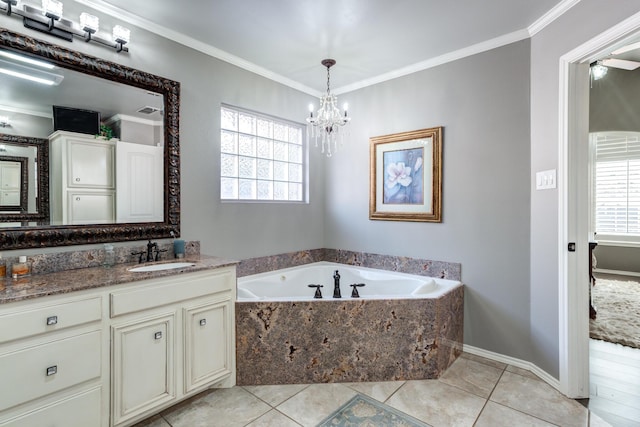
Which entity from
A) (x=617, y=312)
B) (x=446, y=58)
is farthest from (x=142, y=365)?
(x=617, y=312)

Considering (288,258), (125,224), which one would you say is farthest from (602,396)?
(125,224)

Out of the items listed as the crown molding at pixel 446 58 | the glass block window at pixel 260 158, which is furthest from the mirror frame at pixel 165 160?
the crown molding at pixel 446 58

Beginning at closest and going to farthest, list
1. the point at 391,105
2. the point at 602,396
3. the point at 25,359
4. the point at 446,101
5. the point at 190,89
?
the point at 25,359, the point at 602,396, the point at 190,89, the point at 446,101, the point at 391,105

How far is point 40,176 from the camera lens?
1.85m

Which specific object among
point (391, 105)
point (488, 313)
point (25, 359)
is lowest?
point (488, 313)

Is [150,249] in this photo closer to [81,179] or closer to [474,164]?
[81,179]

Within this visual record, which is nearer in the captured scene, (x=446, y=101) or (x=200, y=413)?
(x=200, y=413)

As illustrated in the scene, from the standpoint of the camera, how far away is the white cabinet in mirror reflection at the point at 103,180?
75.9 inches

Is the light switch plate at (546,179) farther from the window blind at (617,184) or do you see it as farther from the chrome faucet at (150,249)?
the window blind at (617,184)

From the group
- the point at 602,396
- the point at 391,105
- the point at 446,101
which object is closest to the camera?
the point at 602,396

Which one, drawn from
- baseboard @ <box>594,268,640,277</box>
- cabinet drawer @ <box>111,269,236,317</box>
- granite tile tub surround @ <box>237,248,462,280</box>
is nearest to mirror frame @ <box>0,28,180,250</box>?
cabinet drawer @ <box>111,269,236,317</box>

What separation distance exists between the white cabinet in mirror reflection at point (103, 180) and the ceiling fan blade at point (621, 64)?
5393 mm

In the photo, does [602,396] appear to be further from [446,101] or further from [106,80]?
[106,80]

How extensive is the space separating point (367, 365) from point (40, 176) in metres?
2.37
